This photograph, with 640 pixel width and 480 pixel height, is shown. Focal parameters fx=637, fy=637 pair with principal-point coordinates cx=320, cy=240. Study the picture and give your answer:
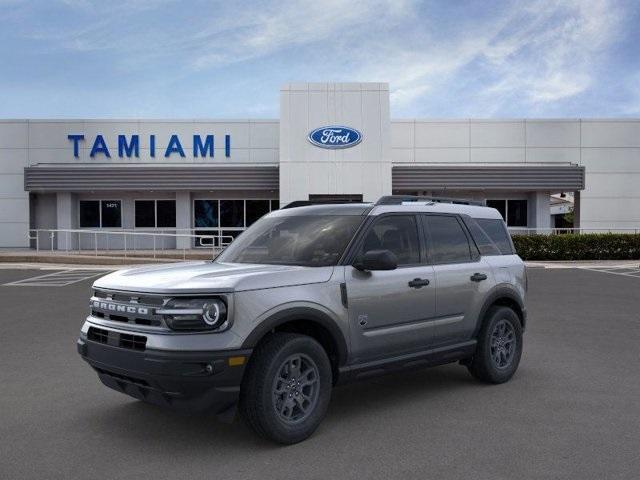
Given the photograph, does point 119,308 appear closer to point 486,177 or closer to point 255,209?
point 255,209

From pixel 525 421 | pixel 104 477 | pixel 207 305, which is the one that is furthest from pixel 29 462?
pixel 525 421

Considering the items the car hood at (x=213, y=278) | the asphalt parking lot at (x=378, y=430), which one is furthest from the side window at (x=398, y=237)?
the asphalt parking lot at (x=378, y=430)

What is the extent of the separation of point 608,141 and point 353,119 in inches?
498

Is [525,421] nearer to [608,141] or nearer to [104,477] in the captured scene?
[104,477]

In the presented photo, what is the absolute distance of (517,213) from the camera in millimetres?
30016

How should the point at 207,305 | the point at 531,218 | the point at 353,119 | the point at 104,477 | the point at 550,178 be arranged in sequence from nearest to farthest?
the point at 104,477
the point at 207,305
the point at 353,119
the point at 550,178
the point at 531,218

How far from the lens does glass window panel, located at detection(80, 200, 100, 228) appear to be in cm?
2938

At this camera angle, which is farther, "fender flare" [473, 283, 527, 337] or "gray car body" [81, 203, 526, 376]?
"fender flare" [473, 283, 527, 337]

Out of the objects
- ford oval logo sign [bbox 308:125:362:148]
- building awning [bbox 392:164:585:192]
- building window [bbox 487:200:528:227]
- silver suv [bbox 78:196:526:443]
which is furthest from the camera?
building window [bbox 487:200:528:227]

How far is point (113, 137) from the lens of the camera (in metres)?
28.9

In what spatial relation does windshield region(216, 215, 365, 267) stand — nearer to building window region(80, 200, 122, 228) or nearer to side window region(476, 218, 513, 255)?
side window region(476, 218, 513, 255)

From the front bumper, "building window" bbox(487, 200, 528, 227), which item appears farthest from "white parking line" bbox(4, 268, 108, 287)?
"building window" bbox(487, 200, 528, 227)

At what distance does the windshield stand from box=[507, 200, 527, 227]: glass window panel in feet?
84.1

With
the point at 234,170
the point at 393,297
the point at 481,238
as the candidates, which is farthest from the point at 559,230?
the point at 393,297
